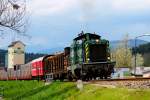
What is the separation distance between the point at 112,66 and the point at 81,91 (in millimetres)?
14025

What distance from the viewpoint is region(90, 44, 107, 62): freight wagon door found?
134 ft

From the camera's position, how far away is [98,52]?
41.0 m

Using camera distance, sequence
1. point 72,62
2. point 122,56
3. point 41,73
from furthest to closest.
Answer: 1. point 122,56
2. point 41,73
3. point 72,62

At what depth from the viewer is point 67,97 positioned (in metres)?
27.4

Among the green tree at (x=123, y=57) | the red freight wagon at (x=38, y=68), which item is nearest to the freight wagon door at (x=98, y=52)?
the red freight wagon at (x=38, y=68)

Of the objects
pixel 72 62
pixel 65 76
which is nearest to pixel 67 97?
pixel 72 62

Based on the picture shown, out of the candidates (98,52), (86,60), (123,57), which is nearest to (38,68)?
(98,52)

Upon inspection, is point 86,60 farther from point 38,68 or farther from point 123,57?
point 123,57

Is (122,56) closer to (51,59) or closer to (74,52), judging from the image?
(51,59)

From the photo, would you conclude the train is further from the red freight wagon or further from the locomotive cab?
the red freight wagon

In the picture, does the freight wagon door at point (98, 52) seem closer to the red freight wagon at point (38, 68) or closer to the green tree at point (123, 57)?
the red freight wagon at point (38, 68)

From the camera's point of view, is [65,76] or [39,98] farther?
[65,76]

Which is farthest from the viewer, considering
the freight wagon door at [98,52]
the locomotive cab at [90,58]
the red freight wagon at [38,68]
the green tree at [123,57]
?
the green tree at [123,57]

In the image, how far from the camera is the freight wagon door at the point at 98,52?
1607 inches
